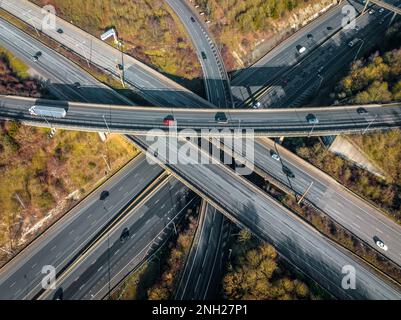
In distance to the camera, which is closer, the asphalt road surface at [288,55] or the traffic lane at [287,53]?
the asphalt road surface at [288,55]

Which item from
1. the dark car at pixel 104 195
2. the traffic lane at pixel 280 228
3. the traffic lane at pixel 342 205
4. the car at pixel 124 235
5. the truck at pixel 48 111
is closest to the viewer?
the traffic lane at pixel 280 228

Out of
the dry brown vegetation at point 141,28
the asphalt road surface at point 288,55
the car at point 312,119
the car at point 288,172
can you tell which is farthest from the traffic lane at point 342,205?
the dry brown vegetation at point 141,28

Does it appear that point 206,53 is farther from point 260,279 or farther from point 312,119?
point 260,279

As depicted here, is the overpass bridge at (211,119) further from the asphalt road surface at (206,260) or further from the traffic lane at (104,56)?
the asphalt road surface at (206,260)

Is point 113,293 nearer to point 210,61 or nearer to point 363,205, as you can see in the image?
point 363,205

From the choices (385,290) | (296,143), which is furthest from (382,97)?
(385,290)

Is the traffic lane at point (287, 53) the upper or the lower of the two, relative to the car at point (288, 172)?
upper

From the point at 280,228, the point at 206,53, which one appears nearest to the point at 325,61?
the point at 206,53
